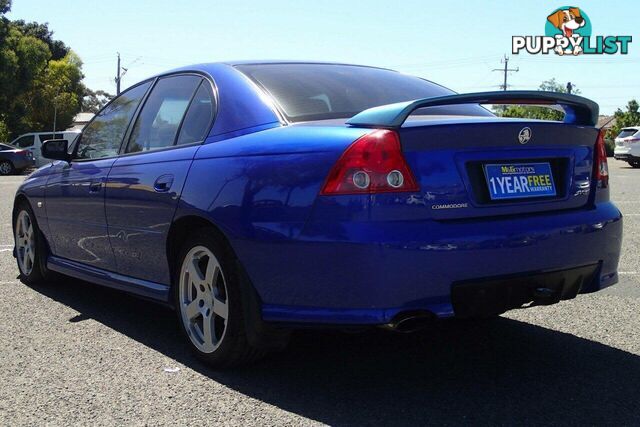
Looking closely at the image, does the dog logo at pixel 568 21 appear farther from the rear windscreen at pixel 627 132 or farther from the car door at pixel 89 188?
the car door at pixel 89 188

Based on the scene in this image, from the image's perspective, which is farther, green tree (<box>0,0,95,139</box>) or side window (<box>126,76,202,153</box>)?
green tree (<box>0,0,95,139</box>)

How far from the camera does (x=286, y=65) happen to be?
169 inches

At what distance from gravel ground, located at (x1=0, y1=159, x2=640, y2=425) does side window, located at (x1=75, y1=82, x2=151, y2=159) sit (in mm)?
1112

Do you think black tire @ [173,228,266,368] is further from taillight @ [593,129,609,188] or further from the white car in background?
the white car in background

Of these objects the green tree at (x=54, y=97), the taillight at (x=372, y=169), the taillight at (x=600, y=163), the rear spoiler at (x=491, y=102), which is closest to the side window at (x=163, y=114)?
the rear spoiler at (x=491, y=102)

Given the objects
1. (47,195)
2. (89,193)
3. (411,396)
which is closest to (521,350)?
(411,396)

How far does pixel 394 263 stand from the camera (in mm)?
2969

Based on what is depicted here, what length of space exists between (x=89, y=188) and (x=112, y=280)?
635 millimetres

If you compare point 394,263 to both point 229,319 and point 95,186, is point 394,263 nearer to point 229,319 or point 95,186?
point 229,319

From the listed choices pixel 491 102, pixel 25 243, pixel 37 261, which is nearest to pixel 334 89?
pixel 491 102

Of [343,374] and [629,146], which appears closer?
[343,374]

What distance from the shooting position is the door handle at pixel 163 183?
394cm

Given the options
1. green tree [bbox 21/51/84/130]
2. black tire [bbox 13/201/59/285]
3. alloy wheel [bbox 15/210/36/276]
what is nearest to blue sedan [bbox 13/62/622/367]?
black tire [bbox 13/201/59/285]

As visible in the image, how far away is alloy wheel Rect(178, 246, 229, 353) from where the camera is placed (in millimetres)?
3662
